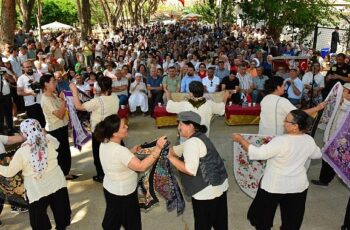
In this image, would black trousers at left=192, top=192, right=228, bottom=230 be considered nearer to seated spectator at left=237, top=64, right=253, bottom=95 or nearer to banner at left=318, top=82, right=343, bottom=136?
banner at left=318, top=82, right=343, bottom=136

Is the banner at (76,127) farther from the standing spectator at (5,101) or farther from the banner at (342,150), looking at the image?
the banner at (342,150)

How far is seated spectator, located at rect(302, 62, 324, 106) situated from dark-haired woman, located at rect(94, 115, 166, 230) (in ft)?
23.8

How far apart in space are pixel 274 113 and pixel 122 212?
229 cm

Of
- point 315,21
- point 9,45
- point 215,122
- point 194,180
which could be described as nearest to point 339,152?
→ point 194,180

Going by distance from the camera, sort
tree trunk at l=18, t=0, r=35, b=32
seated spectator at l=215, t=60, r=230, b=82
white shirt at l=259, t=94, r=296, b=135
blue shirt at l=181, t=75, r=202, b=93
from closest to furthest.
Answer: white shirt at l=259, t=94, r=296, b=135 < blue shirt at l=181, t=75, r=202, b=93 < seated spectator at l=215, t=60, r=230, b=82 < tree trunk at l=18, t=0, r=35, b=32

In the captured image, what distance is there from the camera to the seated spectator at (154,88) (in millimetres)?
10406

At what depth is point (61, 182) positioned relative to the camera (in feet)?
14.0

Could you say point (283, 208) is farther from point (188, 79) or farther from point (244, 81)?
point (244, 81)

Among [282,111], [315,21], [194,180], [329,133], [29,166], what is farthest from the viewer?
[315,21]

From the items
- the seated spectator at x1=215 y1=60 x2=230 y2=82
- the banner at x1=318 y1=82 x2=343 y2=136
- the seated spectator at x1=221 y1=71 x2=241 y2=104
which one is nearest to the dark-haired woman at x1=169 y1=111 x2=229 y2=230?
the banner at x1=318 y1=82 x2=343 y2=136

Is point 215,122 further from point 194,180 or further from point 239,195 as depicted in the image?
point 194,180

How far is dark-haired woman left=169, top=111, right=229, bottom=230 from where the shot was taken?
350cm

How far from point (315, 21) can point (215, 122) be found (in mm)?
9297

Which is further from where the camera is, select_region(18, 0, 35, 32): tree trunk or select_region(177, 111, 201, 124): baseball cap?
select_region(18, 0, 35, 32): tree trunk
